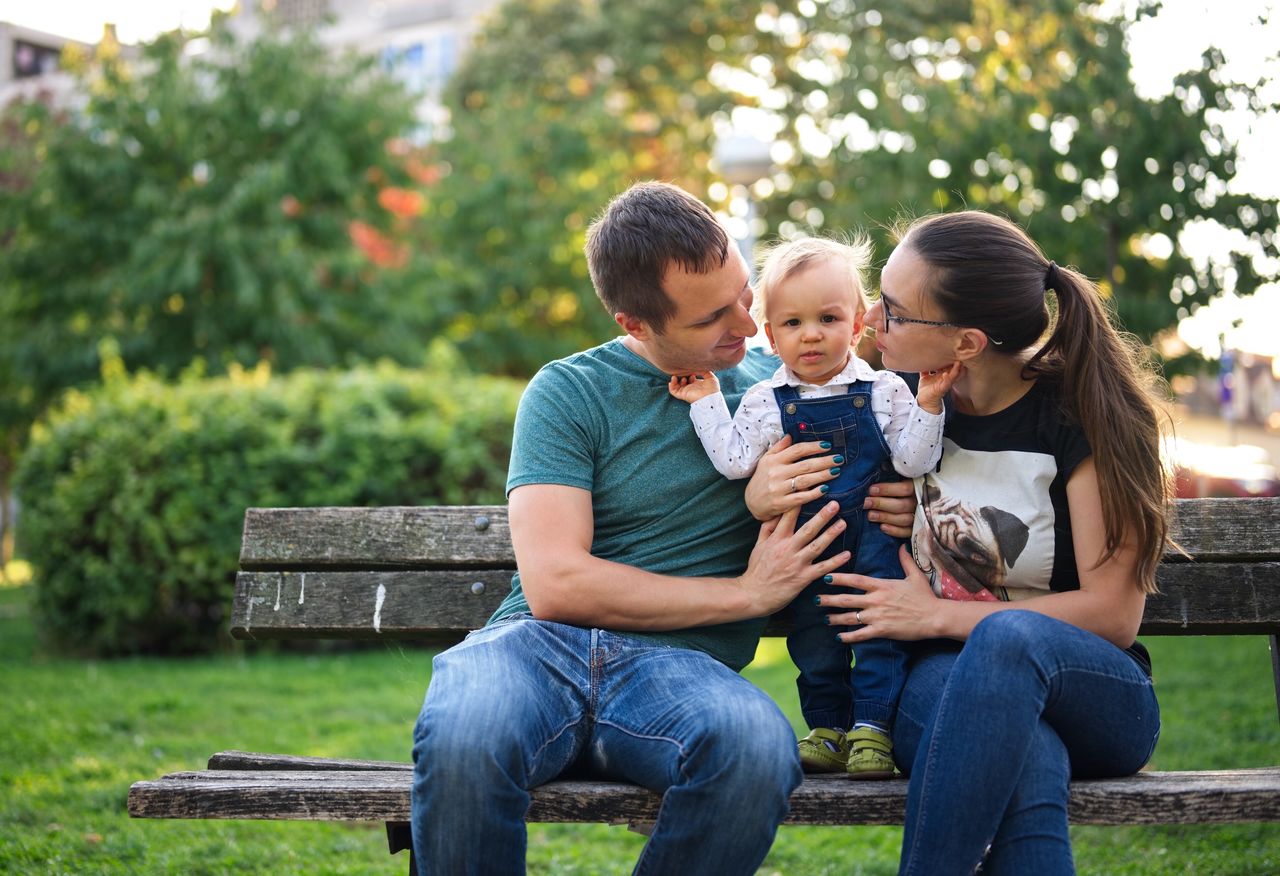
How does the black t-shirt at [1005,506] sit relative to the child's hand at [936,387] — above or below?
below

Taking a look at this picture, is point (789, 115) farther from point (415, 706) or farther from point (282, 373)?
point (415, 706)

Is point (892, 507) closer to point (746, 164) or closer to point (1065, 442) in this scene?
point (1065, 442)

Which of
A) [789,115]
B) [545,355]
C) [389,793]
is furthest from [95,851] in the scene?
[789,115]

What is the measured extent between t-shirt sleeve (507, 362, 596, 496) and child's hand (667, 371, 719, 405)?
0.21 meters

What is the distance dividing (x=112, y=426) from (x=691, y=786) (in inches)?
268

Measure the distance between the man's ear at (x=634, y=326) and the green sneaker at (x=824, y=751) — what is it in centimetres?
97

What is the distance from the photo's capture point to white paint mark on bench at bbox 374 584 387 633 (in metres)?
3.32

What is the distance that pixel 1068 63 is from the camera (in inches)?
334

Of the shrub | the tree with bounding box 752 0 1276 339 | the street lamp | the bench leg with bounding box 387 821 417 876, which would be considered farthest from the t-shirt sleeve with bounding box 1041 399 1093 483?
the street lamp

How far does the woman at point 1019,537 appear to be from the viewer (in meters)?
2.46

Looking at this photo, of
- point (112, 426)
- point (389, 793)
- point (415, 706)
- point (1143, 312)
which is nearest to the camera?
point (389, 793)

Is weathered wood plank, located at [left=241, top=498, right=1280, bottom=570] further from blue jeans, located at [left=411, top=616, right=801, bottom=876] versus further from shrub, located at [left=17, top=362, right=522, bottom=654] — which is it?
shrub, located at [left=17, top=362, right=522, bottom=654]

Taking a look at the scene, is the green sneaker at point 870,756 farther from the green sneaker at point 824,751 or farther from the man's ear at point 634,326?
the man's ear at point 634,326

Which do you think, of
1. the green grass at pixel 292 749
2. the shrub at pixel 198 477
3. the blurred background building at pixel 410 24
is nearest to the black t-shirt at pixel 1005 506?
the green grass at pixel 292 749
